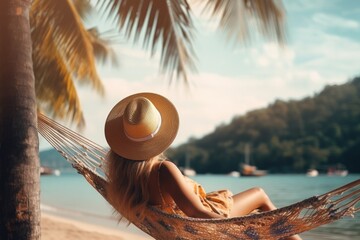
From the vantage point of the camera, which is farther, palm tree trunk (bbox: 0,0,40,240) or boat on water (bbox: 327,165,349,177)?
boat on water (bbox: 327,165,349,177)

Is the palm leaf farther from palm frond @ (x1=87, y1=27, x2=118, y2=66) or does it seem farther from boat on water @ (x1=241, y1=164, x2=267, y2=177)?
boat on water @ (x1=241, y1=164, x2=267, y2=177)

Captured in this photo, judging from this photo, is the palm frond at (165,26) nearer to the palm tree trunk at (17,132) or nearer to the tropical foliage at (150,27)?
the tropical foliage at (150,27)

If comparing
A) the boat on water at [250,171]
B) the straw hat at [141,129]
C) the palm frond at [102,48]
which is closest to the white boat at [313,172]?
the boat on water at [250,171]

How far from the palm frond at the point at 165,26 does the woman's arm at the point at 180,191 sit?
138cm

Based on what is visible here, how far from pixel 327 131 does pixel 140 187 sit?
3979 centimetres

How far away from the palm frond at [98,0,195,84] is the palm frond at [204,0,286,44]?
0.81ft

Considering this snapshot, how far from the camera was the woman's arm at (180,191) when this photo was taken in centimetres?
187

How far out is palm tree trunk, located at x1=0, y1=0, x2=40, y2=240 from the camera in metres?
1.99

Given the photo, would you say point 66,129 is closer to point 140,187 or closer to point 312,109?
point 140,187

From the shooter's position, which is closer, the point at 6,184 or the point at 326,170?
the point at 6,184

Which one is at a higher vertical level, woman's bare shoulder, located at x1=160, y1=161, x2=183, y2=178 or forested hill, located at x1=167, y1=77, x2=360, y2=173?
woman's bare shoulder, located at x1=160, y1=161, x2=183, y2=178

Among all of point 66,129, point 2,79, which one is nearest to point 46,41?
point 66,129

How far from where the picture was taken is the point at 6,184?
199cm

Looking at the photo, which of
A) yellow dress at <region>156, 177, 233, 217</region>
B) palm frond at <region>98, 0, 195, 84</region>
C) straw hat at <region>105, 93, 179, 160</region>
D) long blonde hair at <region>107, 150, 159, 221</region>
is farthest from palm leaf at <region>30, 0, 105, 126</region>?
yellow dress at <region>156, 177, 233, 217</region>
